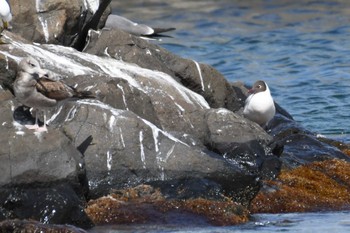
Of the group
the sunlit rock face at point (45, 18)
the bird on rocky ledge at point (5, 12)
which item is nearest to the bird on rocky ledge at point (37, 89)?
the bird on rocky ledge at point (5, 12)

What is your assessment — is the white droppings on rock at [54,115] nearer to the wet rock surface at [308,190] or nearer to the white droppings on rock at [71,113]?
the white droppings on rock at [71,113]

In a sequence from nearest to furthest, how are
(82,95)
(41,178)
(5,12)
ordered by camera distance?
1. (41,178)
2. (82,95)
3. (5,12)

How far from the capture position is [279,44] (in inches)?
896

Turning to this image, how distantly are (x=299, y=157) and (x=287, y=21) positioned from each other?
12738 mm

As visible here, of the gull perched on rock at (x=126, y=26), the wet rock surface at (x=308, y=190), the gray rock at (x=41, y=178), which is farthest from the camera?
the gull perched on rock at (x=126, y=26)

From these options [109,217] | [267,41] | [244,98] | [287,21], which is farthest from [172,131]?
[287,21]

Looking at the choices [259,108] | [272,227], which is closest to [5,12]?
[259,108]

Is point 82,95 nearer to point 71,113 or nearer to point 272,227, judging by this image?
point 71,113

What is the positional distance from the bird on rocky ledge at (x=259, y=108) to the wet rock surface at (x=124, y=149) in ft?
1.33

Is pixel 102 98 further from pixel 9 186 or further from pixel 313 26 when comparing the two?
pixel 313 26

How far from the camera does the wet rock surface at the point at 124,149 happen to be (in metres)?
9.34

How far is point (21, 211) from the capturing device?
917 centimetres

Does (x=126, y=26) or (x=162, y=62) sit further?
(x=126, y=26)

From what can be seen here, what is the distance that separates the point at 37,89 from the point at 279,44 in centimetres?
1319
